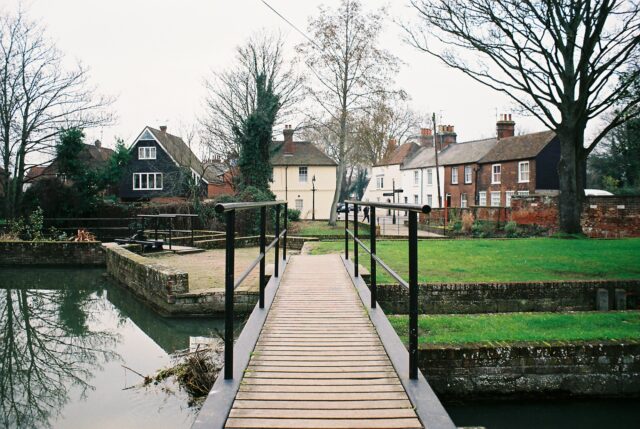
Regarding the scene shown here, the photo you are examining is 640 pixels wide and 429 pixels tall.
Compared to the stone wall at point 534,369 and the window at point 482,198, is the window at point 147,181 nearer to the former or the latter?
the window at point 482,198

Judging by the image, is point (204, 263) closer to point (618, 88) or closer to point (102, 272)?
point (102, 272)

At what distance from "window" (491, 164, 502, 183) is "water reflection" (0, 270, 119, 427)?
98.6 feet

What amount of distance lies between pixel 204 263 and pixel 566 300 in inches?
360

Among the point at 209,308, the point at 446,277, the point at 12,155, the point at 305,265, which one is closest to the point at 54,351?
the point at 209,308

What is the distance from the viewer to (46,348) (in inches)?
314

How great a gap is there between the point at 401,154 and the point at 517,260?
128 ft

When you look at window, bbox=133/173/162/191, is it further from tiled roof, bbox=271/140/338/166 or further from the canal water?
the canal water

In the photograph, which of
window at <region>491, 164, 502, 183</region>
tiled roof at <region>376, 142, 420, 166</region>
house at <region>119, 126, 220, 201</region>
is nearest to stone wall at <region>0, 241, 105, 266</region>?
house at <region>119, 126, 220, 201</region>

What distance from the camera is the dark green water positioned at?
5.38 meters

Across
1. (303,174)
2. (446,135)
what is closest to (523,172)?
(446,135)

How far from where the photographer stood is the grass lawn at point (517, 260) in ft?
29.9

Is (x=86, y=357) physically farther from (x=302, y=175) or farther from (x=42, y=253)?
(x=302, y=175)

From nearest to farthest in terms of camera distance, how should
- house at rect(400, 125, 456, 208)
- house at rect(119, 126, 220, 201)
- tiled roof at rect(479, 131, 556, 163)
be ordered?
tiled roof at rect(479, 131, 556, 163)
house at rect(119, 126, 220, 201)
house at rect(400, 125, 456, 208)

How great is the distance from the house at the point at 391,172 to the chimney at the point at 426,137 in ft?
4.90
